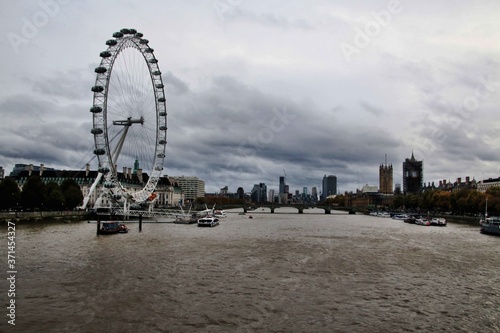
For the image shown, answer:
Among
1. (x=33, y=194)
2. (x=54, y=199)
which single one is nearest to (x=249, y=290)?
(x=33, y=194)

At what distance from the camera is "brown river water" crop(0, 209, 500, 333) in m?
17.5

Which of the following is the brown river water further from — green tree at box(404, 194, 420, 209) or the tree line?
green tree at box(404, 194, 420, 209)

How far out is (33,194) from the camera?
84188mm

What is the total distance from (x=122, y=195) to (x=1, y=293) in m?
70.9

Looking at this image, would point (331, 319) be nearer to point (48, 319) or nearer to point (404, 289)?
point (404, 289)

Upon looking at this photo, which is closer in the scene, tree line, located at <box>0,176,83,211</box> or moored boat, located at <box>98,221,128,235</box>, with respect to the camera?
moored boat, located at <box>98,221,128,235</box>

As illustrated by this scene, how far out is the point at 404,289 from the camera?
23.9 m

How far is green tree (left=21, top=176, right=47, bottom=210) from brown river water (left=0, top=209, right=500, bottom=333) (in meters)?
50.0

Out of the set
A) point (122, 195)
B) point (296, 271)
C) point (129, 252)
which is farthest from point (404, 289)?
point (122, 195)

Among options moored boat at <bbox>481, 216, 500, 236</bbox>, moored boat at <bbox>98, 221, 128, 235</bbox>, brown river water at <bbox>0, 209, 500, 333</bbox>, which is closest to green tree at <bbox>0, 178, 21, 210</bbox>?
moored boat at <bbox>98, 221, 128, 235</bbox>

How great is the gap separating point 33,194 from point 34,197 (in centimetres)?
59

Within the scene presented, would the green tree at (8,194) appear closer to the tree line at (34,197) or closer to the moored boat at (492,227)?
the tree line at (34,197)

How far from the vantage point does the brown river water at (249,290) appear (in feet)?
57.5

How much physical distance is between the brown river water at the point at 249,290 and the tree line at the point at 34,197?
152 ft
